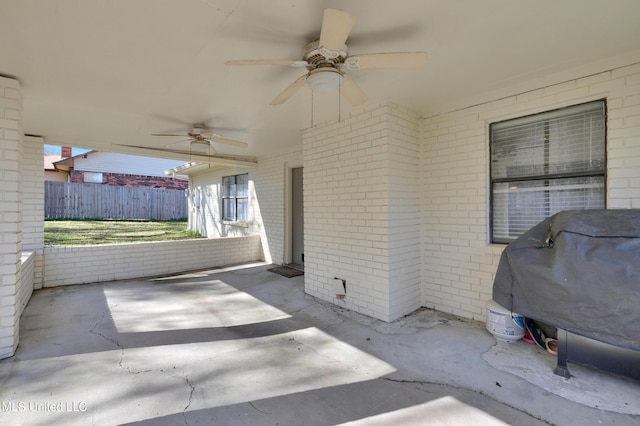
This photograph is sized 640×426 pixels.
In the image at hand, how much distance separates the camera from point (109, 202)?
13.3 m

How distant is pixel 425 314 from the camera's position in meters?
3.69

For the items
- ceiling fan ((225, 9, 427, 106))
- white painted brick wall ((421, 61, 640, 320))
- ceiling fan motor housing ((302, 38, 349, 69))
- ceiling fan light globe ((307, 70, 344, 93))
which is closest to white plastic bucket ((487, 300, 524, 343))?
white painted brick wall ((421, 61, 640, 320))

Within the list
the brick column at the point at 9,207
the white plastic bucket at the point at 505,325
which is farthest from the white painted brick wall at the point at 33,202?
the white plastic bucket at the point at 505,325

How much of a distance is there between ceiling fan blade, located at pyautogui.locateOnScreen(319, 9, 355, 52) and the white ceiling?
22 cm

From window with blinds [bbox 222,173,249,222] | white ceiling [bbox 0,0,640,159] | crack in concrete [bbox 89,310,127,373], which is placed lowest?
crack in concrete [bbox 89,310,127,373]

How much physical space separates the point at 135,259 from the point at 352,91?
5089 millimetres

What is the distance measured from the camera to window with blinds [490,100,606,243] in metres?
2.81

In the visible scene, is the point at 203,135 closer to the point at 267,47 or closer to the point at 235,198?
the point at 267,47

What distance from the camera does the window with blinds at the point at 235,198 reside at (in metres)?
8.07

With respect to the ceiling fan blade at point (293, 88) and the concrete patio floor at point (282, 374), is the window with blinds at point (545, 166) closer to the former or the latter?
the concrete patio floor at point (282, 374)

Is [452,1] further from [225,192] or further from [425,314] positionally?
Answer: [225,192]

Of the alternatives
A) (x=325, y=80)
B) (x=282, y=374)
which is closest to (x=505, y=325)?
(x=282, y=374)

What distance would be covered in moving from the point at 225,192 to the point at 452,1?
26.6 feet

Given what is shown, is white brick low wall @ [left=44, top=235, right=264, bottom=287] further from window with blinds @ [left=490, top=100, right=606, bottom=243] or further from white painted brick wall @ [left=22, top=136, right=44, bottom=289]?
window with blinds @ [left=490, top=100, right=606, bottom=243]
